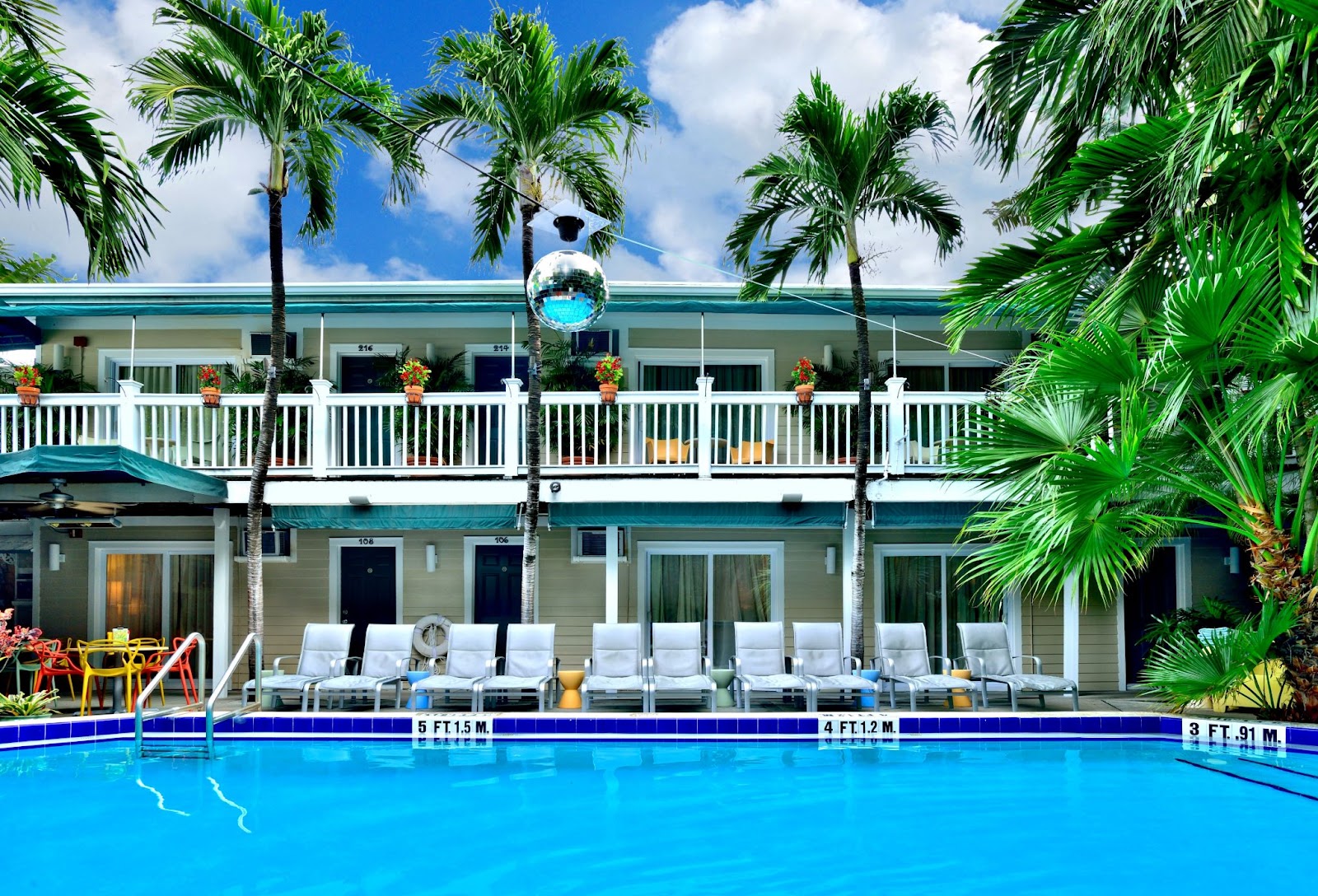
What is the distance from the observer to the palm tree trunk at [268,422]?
35.4ft

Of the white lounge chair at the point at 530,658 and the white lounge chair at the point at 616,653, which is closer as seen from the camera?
the white lounge chair at the point at 530,658

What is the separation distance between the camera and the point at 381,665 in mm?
11086

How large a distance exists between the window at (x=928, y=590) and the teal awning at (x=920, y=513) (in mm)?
1838

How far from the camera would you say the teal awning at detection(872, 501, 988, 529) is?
12.0 metres

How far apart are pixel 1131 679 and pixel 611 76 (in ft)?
34.2

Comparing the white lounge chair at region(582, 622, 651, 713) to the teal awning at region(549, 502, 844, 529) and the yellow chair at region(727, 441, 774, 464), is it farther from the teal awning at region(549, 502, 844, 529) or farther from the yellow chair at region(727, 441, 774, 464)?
the yellow chair at region(727, 441, 774, 464)

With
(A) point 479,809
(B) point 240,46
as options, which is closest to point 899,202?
(B) point 240,46

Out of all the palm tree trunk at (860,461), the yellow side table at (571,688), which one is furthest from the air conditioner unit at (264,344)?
the palm tree trunk at (860,461)

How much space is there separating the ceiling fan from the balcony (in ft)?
2.46

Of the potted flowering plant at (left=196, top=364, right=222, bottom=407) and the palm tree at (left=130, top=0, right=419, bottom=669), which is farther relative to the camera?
the potted flowering plant at (left=196, top=364, right=222, bottom=407)

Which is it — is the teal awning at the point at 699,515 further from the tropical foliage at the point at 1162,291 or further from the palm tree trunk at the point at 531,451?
the tropical foliage at the point at 1162,291

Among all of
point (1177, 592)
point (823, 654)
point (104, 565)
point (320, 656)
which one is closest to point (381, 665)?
point (320, 656)

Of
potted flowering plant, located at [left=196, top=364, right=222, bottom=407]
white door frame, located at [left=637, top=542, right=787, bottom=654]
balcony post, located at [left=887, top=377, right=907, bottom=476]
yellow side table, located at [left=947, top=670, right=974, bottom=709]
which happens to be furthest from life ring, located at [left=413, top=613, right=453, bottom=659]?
yellow side table, located at [left=947, top=670, right=974, bottom=709]

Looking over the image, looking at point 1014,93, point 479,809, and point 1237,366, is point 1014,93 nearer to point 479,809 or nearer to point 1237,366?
point 1237,366
